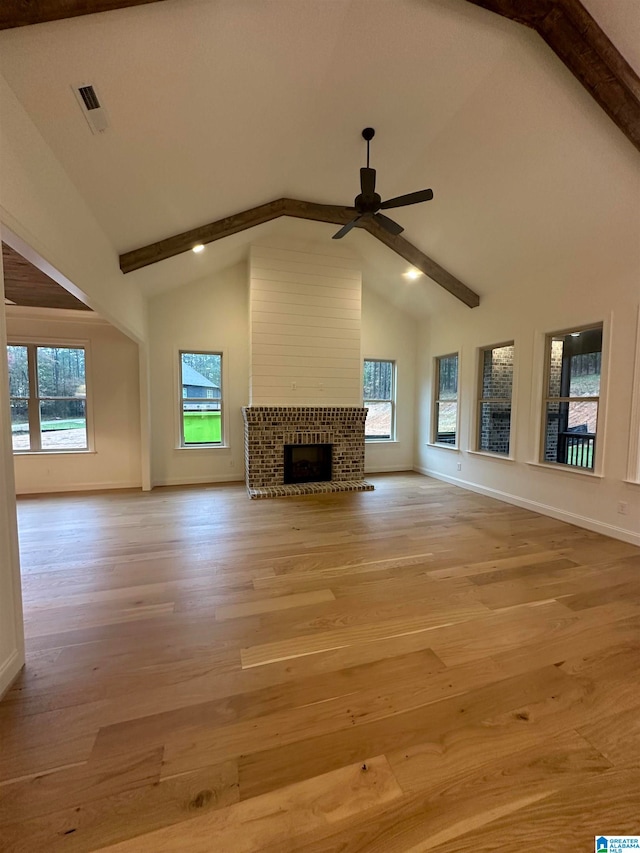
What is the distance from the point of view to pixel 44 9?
161 cm

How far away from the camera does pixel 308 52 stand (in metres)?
2.38

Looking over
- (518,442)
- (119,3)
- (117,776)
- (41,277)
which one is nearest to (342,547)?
(117,776)

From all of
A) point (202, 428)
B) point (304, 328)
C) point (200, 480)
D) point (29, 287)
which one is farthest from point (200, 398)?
point (29, 287)

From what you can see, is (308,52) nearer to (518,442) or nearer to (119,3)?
(119,3)

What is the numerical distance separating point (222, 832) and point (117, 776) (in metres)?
0.46

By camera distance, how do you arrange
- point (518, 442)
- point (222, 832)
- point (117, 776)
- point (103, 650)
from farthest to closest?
point (518, 442) → point (103, 650) → point (117, 776) → point (222, 832)

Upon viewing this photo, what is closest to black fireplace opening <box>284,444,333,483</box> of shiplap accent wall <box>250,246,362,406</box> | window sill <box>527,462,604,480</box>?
shiplap accent wall <box>250,246,362,406</box>

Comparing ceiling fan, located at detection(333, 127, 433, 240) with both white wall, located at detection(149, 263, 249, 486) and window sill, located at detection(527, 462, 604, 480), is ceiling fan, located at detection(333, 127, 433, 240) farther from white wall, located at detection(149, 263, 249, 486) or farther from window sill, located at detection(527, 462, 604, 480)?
window sill, located at detection(527, 462, 604, 480)

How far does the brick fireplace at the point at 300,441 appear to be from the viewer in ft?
17.7

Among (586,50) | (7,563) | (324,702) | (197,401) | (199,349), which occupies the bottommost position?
(324,702)

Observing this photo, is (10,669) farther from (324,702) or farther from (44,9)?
(44,9)

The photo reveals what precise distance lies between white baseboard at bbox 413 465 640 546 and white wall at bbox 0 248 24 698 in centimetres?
484

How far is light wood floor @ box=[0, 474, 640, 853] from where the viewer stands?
3.75 feet

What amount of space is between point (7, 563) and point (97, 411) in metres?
4.33
